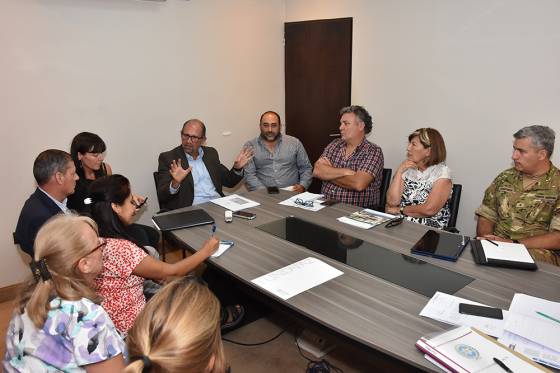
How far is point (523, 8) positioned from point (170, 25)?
2.90 metres

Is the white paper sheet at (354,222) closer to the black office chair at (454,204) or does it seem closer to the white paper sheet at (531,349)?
the black office chair at (454,204)

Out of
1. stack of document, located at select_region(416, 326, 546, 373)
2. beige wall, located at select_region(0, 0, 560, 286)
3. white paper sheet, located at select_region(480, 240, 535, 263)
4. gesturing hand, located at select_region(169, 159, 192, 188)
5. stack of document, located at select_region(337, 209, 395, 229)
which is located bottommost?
stack of document, located at select_region(416, 326, 546, 373)

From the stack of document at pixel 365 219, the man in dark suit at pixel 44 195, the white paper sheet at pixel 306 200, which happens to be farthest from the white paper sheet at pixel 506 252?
the man in dark suit at pixel 44 195

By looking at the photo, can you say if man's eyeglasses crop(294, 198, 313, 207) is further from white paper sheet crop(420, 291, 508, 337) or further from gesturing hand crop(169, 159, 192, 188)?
white paper sheet crop(420, 291, 508, 337)

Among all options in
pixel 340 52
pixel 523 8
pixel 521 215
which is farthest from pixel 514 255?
pixel 340 52

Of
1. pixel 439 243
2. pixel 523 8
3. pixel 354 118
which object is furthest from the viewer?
pixel 354 118

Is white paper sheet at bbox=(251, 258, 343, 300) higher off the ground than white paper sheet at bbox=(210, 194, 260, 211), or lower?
lower

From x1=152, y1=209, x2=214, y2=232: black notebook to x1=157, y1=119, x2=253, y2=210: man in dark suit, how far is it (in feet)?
2.21

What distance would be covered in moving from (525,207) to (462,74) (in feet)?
4.41

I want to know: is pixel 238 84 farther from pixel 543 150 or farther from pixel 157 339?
pixel 157 339

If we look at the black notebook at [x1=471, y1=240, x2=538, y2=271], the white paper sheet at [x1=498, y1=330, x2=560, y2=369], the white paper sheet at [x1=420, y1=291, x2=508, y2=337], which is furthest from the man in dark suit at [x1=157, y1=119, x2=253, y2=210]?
the white paper sheet at [x1=498, y1=330, x2=560, y2=369]

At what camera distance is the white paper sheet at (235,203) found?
2691 millimetres

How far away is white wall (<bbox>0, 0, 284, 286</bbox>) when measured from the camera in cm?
300

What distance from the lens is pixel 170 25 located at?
11.9 ft
